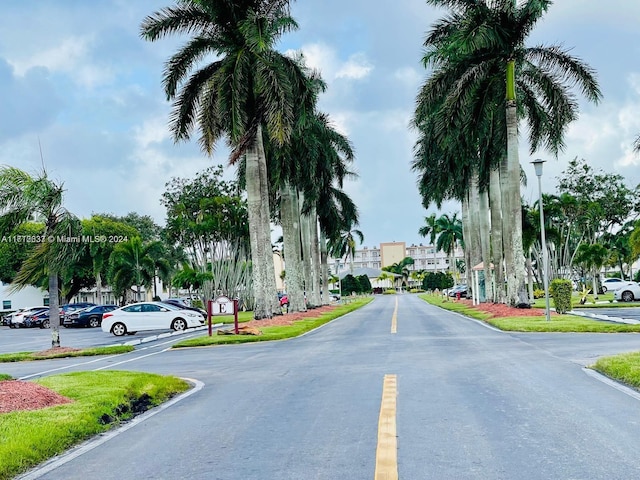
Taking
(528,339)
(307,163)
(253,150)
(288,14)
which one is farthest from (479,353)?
(307,163)

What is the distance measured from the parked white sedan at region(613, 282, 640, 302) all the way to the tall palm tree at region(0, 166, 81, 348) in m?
34.2

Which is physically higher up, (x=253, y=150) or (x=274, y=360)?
(x=253, y=150)

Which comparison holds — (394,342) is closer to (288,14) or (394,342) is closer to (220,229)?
(288,14)

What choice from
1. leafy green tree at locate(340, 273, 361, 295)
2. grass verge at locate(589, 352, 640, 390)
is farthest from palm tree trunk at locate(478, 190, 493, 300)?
leafy green tree at locate(340, 273, 361, 295)

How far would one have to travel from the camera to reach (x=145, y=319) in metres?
33.4

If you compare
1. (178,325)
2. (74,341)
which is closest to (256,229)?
(178,325)

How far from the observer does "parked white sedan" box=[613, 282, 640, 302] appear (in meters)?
43.7

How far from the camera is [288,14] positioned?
3039 centimetres

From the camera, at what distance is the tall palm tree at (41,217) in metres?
21.1

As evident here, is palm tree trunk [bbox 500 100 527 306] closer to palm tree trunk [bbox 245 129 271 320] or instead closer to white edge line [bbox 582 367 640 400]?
palm tree trunk [bbox 245 129 271 320]

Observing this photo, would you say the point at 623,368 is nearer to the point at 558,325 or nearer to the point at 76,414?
the point at 76,414

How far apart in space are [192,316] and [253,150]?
30.1ft

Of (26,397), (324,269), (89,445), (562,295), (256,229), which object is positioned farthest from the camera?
(324,269)

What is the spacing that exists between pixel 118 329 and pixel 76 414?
25.2 meters
